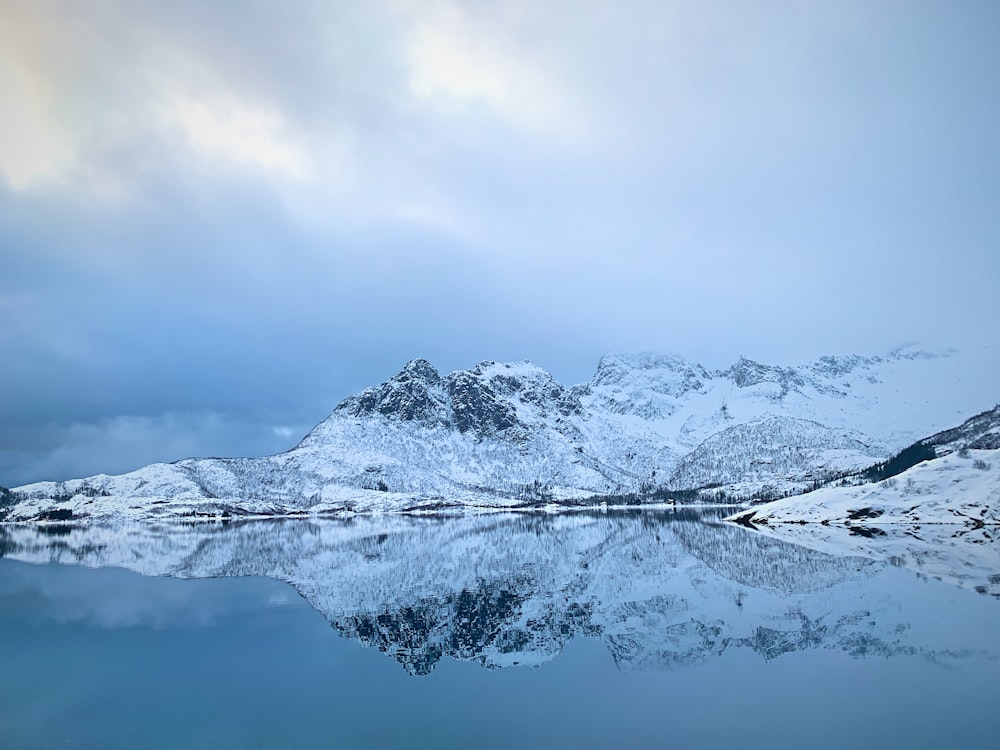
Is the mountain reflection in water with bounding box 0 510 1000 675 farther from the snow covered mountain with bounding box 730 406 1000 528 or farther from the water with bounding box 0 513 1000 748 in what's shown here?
the snow covered mountain with bounding box 730 406 1000 528

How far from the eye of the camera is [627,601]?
39.1 m

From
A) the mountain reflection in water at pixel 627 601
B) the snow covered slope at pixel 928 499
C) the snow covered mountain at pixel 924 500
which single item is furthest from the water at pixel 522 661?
the snow covered slope at pixel 928 499

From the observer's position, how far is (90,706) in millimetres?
21969

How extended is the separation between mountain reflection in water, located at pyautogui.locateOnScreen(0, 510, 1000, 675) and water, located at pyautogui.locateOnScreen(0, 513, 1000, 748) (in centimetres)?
24

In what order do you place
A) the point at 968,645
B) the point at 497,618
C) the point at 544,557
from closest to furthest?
1. the point at 968,645
2. the point at 497,618
3. the point at 544,557

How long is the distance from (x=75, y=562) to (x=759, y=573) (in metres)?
86.0

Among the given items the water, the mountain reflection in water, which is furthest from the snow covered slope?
the water

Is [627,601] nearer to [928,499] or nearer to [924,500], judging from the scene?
[928,499]

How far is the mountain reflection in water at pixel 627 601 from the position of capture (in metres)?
26.9

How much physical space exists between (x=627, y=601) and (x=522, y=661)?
15112 mm

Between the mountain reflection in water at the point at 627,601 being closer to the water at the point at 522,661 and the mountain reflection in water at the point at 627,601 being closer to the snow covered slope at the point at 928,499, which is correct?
the water at the point at 522,661

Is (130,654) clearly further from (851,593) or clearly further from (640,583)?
(851,593)

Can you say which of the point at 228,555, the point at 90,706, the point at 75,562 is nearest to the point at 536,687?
the point at 90,706

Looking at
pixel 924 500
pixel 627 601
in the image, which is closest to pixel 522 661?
pixel 627 601
